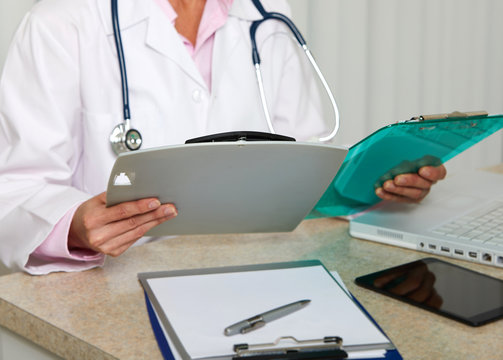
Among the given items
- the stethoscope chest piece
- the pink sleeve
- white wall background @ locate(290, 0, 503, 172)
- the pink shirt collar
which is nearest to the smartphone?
the pink sleeve

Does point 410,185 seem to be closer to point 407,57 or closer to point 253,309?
point 253,309

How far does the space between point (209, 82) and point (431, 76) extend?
1.76m

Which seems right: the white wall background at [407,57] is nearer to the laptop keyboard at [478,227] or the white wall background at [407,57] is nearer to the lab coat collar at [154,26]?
the lab coat collar at [154,26]

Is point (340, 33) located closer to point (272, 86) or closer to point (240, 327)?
point (272, 86)

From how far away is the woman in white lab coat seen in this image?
99 cm

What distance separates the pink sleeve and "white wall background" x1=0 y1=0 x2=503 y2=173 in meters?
1.46

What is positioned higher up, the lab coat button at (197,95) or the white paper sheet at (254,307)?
the lab coat button at (197,95)

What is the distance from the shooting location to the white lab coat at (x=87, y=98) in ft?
3.38

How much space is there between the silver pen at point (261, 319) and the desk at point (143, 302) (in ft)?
0.28

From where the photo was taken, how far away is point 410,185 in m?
1.09

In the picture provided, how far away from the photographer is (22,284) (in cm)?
88

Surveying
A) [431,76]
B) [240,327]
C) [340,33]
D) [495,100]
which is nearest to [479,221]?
[240,327]

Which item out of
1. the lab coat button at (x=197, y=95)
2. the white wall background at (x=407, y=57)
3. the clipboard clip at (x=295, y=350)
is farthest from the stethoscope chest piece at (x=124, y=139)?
the white wall background at (x=407, y=57)

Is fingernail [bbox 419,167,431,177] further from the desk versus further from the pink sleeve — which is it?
the pink sleeve
